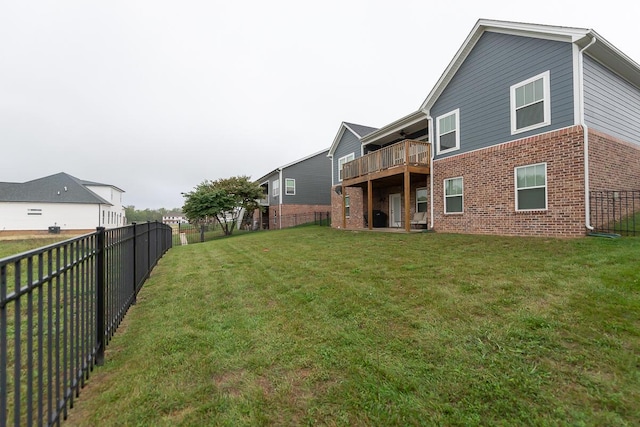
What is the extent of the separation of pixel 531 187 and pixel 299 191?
1928 cm

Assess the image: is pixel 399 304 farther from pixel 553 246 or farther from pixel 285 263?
pixel 553 246

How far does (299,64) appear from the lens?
19.5m

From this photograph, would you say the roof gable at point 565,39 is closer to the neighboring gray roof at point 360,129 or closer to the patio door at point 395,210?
the patio door at point 395,210

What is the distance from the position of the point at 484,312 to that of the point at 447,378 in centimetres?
149

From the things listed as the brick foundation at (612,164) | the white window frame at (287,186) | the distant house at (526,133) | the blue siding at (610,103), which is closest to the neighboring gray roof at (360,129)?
the distant house at (526,133)

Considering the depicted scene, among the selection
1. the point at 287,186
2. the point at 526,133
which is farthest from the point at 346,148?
the point at 526,133

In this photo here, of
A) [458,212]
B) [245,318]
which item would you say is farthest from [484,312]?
[458,212]

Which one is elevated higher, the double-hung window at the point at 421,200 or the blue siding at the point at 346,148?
the blue siding at the point at 346,148

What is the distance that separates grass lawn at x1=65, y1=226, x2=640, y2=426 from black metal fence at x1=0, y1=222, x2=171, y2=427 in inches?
8.4

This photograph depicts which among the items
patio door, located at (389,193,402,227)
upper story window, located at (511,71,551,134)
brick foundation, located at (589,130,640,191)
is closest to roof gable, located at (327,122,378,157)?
patio door, located at (389,193,402,227)

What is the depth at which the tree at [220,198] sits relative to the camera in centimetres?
2275

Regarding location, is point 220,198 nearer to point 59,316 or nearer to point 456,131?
point 456,131

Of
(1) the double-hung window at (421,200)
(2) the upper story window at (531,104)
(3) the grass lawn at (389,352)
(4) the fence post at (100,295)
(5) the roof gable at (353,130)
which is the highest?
(5) the roof gable at (353,130)

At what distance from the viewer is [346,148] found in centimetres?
1880
